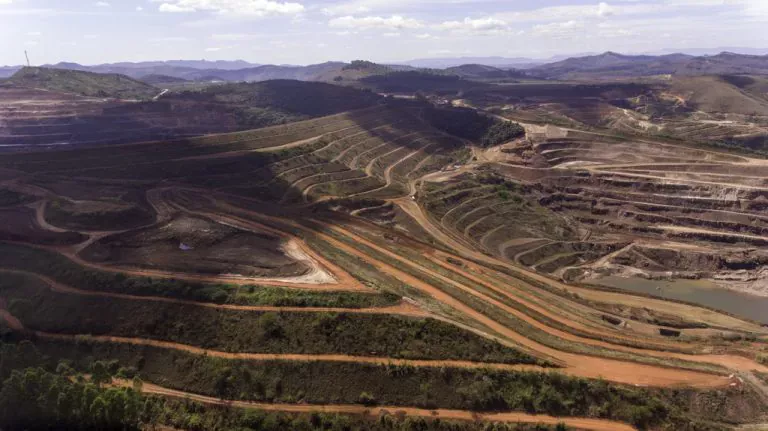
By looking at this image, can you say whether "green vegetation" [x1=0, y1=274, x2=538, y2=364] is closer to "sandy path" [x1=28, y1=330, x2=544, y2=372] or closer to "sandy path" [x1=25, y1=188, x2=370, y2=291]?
"sandy path" [x1=28, y1=330, x2=544, y2=372]

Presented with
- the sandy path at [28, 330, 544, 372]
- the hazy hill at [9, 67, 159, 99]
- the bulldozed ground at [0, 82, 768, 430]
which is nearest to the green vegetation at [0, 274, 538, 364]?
the bulldozed ground at [0, 82, 768, 430]

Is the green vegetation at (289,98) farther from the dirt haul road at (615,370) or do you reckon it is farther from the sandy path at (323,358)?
the dirt haul road at (615,370)

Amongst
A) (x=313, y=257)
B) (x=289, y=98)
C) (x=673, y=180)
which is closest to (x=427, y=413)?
(x=313, y=257)

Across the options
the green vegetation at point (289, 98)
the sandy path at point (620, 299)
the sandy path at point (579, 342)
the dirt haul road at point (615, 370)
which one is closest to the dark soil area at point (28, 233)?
the sandy path at point (579, 342)

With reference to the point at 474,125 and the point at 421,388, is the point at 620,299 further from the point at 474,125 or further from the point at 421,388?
the point at 474,125

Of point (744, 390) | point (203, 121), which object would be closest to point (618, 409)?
point (744, 390)

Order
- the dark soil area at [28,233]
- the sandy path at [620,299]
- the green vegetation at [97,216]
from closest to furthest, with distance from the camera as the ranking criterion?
the sandy path at [620,299], the dark soil area at [28,233], the green vegetation at [97,216]
